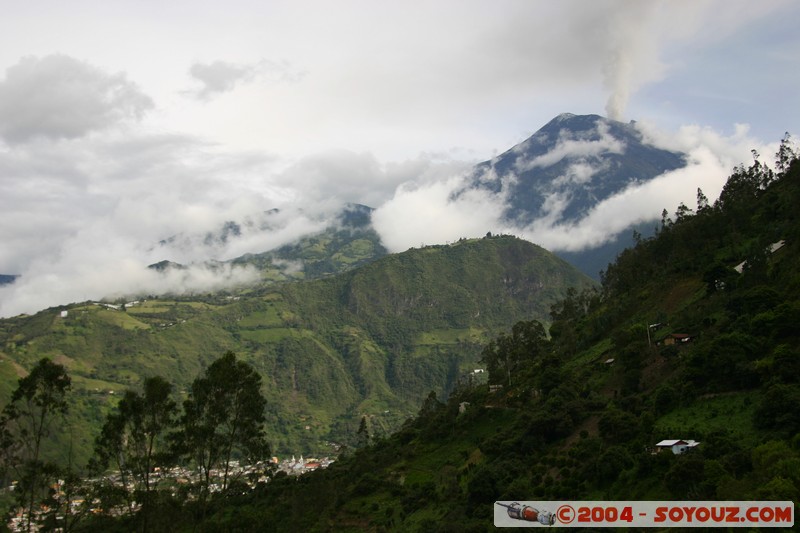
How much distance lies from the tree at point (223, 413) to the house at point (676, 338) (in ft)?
140

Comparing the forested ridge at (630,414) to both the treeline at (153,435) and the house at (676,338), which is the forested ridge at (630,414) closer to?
the house at (676,338)

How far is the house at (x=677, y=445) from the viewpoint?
3631cm

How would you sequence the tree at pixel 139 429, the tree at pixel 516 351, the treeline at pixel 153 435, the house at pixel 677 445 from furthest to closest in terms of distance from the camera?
the tree at pixel 516 351 < the house at pixel 677 445 < the tree at pixel 139 429 < the treeline at pixel 153 435

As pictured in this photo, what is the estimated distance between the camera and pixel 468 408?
79.8 metres

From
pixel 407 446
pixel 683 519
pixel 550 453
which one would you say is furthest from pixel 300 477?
pixel 683 519

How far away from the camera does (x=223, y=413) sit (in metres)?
33.3

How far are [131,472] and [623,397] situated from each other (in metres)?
41.2

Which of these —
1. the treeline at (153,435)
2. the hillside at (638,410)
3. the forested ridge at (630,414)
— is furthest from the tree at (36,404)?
the hillside at (638,410)

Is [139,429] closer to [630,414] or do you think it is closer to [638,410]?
[630,414]

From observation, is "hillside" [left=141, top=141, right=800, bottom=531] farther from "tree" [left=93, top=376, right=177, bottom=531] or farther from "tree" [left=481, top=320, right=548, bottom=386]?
"tree" [left=93, top=376, right=177, bottom=531]

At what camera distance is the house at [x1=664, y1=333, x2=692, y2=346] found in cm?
5738

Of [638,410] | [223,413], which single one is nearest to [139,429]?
[223,413]

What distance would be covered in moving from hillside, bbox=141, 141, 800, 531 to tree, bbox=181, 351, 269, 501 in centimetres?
382

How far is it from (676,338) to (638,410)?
42.0ft
